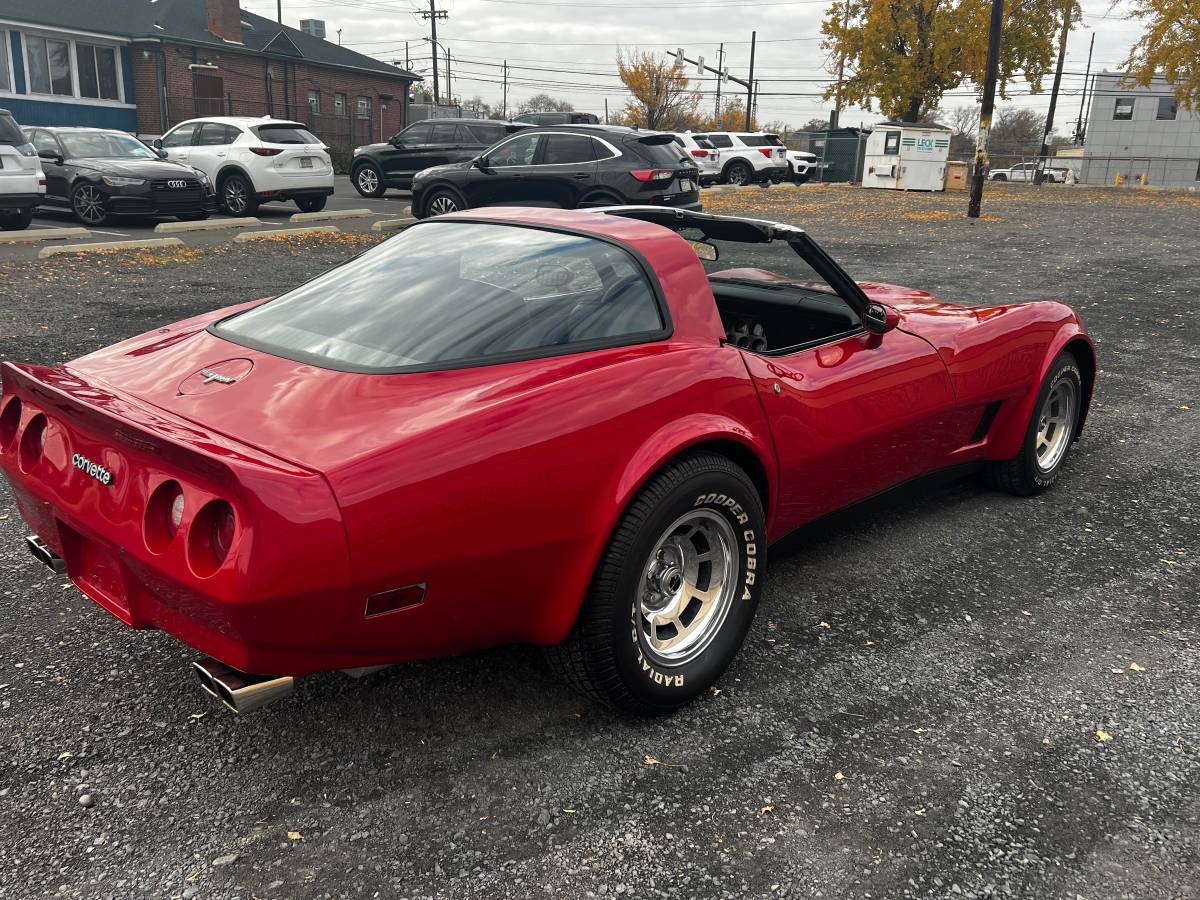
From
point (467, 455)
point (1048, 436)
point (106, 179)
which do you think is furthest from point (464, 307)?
point (106, 179)

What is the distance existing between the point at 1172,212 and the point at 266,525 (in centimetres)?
2548

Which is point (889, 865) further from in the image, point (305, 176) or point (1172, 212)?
point (1172, 212)

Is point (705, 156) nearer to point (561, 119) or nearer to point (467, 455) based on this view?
point (561, 119)

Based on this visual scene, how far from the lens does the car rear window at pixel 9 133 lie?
39.8 feet

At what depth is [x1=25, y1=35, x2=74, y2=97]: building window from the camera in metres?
30.2

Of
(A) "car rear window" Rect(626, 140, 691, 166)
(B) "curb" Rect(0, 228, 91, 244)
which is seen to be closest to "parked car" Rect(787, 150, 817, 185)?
(A) "car rear window" Rect(626, 140, 691, 166)

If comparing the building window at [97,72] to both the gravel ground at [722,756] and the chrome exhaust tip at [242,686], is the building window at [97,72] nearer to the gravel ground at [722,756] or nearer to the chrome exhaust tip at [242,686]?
the gravel ground at [722,756]

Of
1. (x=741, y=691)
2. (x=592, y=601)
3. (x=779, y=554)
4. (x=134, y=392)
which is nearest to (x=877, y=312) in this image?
(x=779, y=554)

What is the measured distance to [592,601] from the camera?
250 cm

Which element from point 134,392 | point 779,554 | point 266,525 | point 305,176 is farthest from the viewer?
point 305,176

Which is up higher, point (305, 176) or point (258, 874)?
point (305, 176)

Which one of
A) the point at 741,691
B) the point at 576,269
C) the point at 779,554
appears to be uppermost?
the point at 576,269

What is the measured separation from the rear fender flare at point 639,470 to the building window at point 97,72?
35.6 m

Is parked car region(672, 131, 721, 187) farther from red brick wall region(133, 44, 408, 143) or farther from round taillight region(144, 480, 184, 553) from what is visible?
round taillight region(144, 480, 184, 553)
